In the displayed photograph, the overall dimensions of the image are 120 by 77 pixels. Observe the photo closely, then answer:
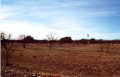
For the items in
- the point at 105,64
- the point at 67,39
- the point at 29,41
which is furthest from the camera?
the point at 67,39

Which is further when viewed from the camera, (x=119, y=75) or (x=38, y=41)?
(x=38, y=41)

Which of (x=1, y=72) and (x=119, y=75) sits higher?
(x=1, y=72)

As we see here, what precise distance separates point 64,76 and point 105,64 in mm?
6877

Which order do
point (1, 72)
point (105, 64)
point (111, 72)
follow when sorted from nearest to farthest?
point (1, 72) → point (111, 72) → point (105, 64)

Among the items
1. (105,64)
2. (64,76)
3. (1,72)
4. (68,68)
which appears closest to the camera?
(1,72)

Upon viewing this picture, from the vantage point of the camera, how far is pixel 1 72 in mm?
11578

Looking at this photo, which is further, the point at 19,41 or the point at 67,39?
the point at 67,39

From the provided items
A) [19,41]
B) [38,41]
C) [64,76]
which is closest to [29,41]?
[38,41]

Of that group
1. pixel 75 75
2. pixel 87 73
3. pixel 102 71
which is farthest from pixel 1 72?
pixel 102 71

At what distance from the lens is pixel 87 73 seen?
18578mm

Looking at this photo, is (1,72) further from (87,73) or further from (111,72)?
(111,72)

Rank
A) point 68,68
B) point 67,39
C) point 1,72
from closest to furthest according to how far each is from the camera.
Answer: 1. point 1,72
2. point 68,68
3. point 67,39

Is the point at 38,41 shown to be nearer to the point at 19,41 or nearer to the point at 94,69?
the point at 19,41

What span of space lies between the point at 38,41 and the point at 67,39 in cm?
1018
